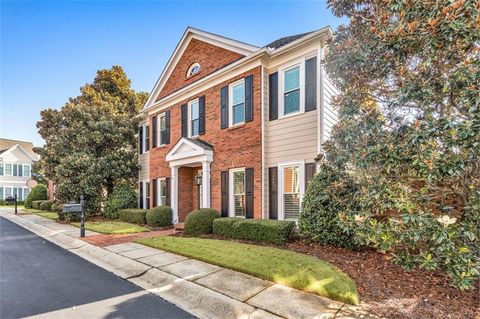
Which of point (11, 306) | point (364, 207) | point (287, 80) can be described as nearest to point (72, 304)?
point (11, 306)

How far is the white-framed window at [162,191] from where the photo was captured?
1412 cm

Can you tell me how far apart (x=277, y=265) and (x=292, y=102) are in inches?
225

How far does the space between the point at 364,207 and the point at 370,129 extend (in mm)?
1394

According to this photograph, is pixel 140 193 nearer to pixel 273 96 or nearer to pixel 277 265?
pixel 273 96

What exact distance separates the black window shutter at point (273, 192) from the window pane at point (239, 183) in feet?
4.01

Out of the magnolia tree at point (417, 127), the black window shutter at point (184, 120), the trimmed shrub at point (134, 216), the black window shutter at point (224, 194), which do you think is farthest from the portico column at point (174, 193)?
the magnolia tree at point (417, 127)

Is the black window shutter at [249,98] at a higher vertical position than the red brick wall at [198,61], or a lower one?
lower

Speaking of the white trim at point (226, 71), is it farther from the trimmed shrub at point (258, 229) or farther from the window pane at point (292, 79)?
the trimmed shrub at point (258, 229)

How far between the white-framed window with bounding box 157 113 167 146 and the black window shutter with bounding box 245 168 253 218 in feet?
21.3

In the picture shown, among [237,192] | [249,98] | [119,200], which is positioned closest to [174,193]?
[237,192]

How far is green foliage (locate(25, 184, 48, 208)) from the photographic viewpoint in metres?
27.9

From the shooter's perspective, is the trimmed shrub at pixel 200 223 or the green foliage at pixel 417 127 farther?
the trimmed shrub at pixel 200 223

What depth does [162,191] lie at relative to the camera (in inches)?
567

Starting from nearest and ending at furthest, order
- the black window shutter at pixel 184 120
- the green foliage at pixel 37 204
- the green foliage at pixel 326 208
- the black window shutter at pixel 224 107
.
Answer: the green foliage at pixel 326 208 → the black window shutter at pixel 224 107 → the black window shutter at pixel 184 120 → the green foliage at pixel 37 204
